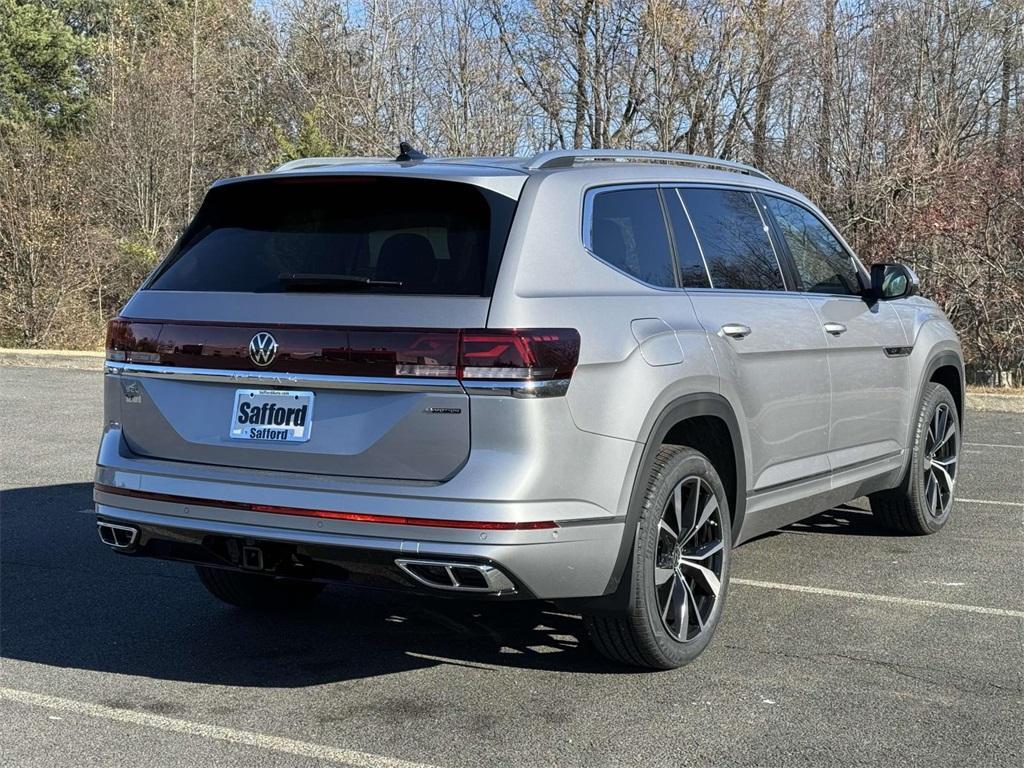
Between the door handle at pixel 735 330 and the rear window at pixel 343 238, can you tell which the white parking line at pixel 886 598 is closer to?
the door handle at pixel 735 330

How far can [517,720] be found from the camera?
167 inches

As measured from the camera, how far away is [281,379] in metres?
4.24

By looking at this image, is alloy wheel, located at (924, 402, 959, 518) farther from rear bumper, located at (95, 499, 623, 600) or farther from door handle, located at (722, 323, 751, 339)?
rear bumper, located at (95, 499, 623, 600)

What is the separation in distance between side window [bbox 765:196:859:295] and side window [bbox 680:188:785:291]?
25 centimetres

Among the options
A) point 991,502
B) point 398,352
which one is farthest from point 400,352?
point 991,502

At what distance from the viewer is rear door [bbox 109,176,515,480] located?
160 inches

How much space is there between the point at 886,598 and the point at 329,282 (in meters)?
3.05

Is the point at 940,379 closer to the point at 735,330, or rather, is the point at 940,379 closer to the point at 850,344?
the point at 850,344

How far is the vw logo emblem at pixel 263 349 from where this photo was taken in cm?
426

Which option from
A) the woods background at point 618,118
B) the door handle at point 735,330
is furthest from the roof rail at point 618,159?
the woods background at point 618,118

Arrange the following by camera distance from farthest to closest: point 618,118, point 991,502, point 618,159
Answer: point 618,118 → point 991,502 → point 618,159

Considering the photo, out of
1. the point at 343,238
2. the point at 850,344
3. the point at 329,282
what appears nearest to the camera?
the point at 329,282

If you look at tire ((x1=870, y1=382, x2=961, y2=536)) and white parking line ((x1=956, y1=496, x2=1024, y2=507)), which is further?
white parking line ((x1=956, y1=496, x2=1024, y2=507))

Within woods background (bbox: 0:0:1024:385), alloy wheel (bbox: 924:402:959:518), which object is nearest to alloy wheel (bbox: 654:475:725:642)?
alloy wheel (bbox: 924:402:959:518)
